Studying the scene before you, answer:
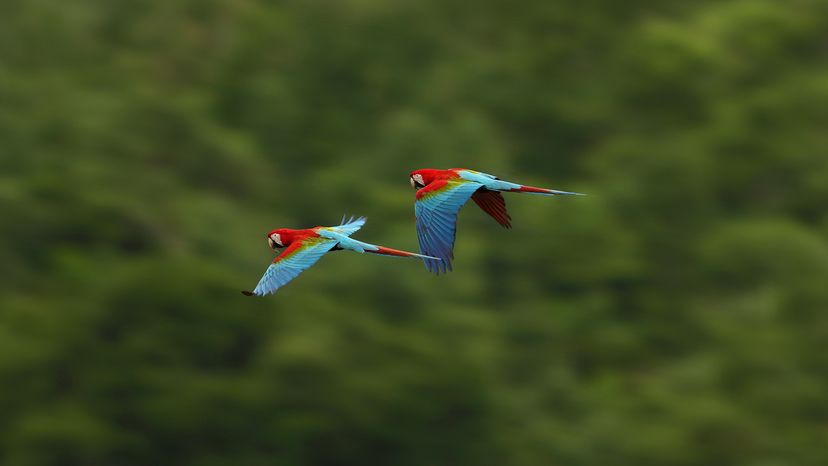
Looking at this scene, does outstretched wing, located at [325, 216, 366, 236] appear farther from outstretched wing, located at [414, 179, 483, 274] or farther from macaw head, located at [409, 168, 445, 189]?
macaw head, located at [409, 168, 445, 189]

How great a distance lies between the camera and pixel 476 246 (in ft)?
117

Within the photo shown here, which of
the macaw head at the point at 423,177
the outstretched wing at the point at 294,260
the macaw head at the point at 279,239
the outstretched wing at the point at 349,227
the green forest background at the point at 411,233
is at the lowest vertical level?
the outstretched wing at the point at 294,260

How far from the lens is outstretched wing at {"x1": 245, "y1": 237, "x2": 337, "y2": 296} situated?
25.2 feet

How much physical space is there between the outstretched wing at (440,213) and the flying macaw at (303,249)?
1.13ft

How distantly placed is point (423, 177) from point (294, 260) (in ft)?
3.83

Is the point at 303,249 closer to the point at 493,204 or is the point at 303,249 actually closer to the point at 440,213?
the point at 440,213

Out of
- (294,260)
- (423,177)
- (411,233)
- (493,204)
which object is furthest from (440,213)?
(411,233)

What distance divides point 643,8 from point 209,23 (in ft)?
39.8

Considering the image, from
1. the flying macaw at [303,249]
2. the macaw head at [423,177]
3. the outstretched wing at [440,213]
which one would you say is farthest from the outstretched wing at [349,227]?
the macaw head at [423,177]

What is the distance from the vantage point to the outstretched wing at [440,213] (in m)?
8.46

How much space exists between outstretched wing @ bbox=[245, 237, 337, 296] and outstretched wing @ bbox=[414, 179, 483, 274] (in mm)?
614

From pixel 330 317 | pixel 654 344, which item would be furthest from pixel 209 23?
pixel 330 317

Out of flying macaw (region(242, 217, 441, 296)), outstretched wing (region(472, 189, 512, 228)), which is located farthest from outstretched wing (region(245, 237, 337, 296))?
outstretched wing (region(472, 189, 512, 228))

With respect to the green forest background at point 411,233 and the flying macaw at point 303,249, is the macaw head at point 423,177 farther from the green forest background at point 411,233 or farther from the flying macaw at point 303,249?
the green forest background at point 411,233
